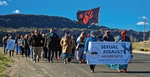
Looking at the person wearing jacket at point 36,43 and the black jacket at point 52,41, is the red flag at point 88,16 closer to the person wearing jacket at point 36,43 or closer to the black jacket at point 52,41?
the black jacket at point 52,41

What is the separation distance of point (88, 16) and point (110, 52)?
11.6 metres

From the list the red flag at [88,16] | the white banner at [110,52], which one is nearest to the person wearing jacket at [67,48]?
the red flag at [88,16]

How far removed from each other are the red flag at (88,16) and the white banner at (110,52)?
936 cm

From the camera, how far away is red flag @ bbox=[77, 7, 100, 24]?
86.7 feet

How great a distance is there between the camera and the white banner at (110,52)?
16266 mm

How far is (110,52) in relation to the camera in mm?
16453

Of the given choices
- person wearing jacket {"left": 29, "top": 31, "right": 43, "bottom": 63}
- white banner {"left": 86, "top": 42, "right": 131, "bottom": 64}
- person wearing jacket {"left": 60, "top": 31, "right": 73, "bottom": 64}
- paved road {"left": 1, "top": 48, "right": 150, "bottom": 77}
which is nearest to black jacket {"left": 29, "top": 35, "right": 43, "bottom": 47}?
person wearing jacket {"left": 29, "top": 31, "right": 43, "bottom": 63}

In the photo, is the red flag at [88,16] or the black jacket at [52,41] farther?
Answer: the red flag at [88,16]

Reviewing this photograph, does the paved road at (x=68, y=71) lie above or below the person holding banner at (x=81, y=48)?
below

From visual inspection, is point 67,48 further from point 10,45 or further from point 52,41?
point 10,45

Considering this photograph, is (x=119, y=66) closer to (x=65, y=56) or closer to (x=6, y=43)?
(x=65, y=56)

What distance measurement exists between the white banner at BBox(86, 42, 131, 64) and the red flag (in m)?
Result: 9.36

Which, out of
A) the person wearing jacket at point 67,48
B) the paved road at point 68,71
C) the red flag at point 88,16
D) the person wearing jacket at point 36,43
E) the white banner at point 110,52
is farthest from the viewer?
the red flag at point 88,16

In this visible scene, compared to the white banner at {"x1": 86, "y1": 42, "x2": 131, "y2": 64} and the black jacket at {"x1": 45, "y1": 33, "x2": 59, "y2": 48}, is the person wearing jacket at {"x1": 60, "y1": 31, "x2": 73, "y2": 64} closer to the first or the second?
the black jacket at {"x1": 45, "y1": 33, "x2": 59, "y2": 48}
